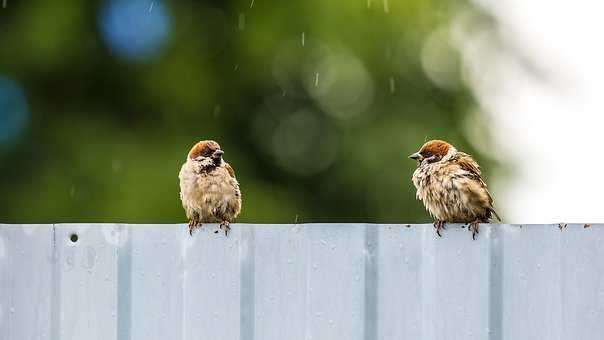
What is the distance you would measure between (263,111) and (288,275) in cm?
607

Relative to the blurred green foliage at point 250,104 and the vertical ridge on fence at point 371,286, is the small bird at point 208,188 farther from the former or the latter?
the blurred green foliage at point 250,104

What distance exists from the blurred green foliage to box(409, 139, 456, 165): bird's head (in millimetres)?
4296

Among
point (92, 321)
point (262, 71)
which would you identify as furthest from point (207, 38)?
point (92, 321)

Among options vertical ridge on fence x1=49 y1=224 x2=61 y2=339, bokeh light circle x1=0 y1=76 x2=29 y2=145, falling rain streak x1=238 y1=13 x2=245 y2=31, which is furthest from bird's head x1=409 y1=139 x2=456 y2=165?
bokeh light circle x1=0 y1=76 x2=29 y2=145

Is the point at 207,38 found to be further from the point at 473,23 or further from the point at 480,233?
the point at 480,233

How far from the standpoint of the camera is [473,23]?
9.41m

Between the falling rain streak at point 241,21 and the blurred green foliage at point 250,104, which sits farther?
the falling rain streak at point 241,21

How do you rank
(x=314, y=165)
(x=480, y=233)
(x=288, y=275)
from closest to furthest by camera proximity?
(x=480, y=233) → (x=288, y=275) → (x=314, y=165)

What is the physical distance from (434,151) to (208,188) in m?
1.04

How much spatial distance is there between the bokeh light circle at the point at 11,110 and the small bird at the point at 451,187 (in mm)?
5803

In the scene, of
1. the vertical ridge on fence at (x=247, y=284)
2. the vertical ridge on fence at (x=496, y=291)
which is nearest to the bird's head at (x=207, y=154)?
the vertical ridge on fence at (x=247, y=284)

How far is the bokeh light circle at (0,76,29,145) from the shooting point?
9109mm

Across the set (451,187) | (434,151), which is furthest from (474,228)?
(434,151)

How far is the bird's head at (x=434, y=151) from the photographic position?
13.9 feet
